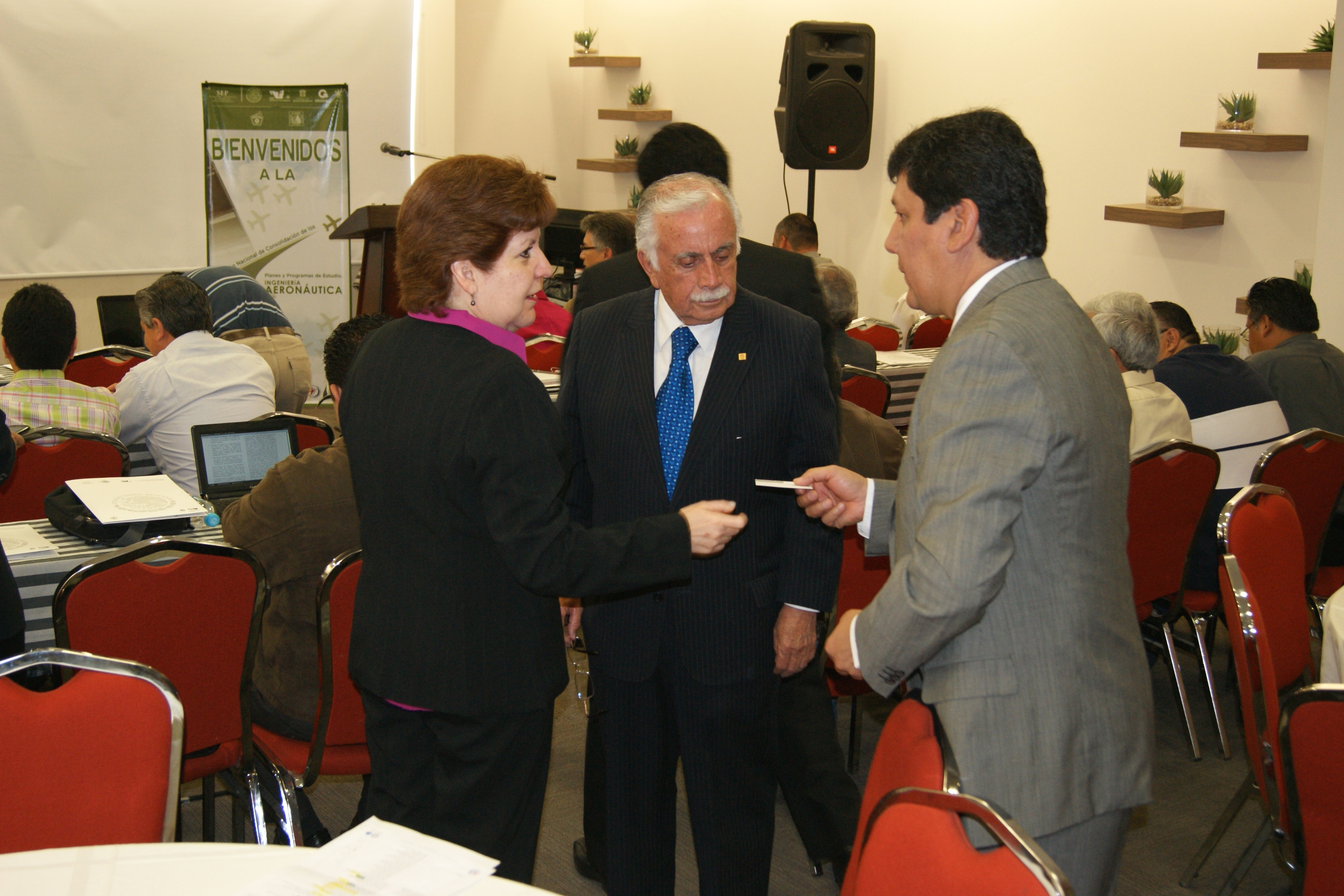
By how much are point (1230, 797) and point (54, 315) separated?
394 cm

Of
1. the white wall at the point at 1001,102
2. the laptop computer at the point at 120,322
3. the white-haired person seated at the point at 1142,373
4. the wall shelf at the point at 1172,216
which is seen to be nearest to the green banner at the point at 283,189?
the white wall at the point at 1001,102

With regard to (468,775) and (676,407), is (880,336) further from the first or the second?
(468,775)

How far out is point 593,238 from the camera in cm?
594

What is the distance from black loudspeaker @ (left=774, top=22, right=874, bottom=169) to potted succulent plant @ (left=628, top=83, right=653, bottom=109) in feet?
7.47

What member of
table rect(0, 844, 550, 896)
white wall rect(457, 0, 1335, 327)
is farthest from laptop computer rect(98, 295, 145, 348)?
table rect(0, 844, 550, 896)

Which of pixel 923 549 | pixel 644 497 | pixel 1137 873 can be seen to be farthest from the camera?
pixel 1137 873

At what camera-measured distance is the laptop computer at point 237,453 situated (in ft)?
9.81

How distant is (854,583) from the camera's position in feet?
9.65

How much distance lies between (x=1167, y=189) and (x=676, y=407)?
4948 mm

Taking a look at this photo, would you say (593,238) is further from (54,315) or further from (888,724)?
(888,724)

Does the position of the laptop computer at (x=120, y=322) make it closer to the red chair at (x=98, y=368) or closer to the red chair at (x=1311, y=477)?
the red chair at (x=98, y=368)

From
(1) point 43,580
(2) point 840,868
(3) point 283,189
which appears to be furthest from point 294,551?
(3) point 283,189

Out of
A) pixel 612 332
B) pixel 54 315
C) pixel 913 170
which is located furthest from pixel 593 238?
pixel 913 170

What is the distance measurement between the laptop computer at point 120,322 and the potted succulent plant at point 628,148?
4.55 meters
